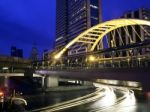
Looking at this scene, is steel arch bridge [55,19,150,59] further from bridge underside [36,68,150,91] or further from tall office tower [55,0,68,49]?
tall office tower [55,0,68,49]

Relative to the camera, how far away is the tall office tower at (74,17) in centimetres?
13988

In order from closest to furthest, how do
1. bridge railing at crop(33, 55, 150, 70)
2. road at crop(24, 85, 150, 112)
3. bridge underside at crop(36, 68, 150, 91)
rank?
bridge underside at crop(36, 68, 150, 91), road at crop(24, 85, 150, 112), bridge railing at crop(33, 55, 150, 70)

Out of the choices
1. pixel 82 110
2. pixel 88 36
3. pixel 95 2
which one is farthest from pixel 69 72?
pixel 95 2

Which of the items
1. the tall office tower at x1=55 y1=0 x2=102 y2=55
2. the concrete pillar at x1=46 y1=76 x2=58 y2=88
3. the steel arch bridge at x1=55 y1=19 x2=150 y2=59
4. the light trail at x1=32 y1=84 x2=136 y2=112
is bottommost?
the light trail at x1=32 y1=84 x2=136 y2=112

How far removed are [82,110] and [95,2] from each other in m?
128

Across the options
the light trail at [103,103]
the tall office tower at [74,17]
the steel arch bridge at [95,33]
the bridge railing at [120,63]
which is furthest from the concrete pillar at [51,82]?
the tall office tower at [74,17]

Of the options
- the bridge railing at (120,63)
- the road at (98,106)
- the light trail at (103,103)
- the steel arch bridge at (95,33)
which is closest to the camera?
the road at (98,106)

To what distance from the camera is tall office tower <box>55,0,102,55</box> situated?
140m

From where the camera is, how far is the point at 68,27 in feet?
556

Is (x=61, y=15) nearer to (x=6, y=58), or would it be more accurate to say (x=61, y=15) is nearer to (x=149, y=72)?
(x=6, y=58)

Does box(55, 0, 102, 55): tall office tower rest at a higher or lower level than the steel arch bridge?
higher

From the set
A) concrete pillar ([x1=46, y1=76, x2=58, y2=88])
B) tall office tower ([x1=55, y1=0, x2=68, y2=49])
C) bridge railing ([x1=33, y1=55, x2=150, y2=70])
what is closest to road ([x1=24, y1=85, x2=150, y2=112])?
bridge railing ([x1=33, y1=55, x2=150, y2=70])

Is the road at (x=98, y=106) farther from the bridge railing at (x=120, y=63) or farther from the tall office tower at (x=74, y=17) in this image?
the tall office tower at (x=74, y=17)

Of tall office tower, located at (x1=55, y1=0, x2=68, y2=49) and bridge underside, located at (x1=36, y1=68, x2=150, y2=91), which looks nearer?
bridge underside, located at (x1=36, y1=68, x2=150, y2=91)
